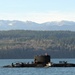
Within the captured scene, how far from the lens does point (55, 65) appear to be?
119 meters

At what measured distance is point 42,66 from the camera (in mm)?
118438

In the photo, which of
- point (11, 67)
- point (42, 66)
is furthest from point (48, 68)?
point (11, 67)
